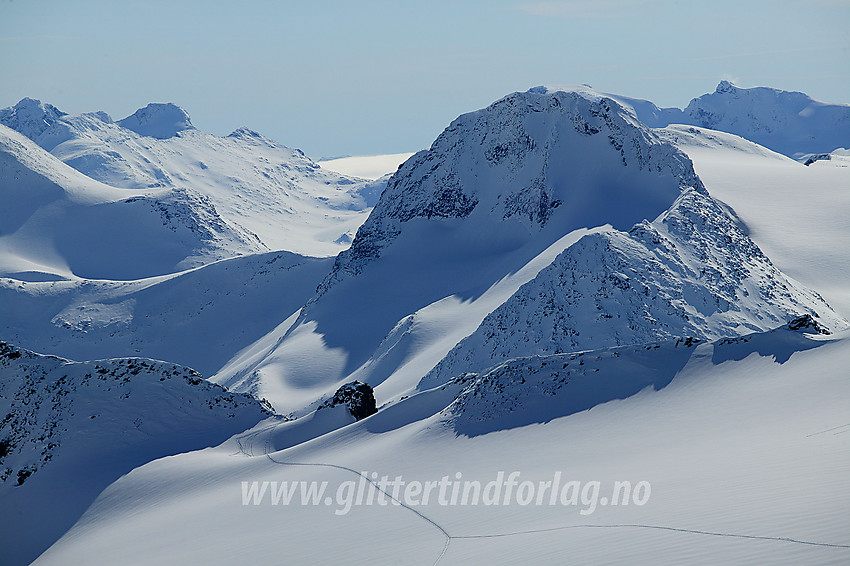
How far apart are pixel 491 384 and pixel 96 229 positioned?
402 feet

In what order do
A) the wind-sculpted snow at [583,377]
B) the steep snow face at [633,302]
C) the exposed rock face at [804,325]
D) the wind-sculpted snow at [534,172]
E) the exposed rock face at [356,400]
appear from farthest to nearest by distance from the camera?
1. the wind-sculpted snow at [534,172]
2. the steep snow face at [633,302]
3. the exposed rock face at [356,400]
4. the exposed rock face at [804,325]
5. the wind-sculpted snow at [583,377]

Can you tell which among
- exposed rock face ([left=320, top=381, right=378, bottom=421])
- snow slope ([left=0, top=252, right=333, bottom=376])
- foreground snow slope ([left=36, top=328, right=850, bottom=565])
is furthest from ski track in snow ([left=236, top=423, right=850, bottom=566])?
snow slope ([left=0, top=252, right=333, bottom=376])

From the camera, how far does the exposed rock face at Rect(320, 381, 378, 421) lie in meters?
39.0

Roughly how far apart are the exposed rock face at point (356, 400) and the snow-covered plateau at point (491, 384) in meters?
0.32

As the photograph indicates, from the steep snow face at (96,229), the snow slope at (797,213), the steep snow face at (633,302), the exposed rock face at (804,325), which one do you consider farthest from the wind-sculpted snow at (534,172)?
the steep snow face at (96,229)

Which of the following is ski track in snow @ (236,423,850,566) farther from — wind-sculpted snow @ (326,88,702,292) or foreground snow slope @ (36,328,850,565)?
wind-sculpted snow @ (326,88,702,292)

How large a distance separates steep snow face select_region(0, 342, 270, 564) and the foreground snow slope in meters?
1.60

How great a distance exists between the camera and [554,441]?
1081 inches

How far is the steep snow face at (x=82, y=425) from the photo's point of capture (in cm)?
3227

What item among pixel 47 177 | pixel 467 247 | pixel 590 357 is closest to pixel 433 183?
pixel 467 247

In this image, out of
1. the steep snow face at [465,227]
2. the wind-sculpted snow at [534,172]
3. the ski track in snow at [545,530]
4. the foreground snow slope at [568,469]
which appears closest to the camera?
the ski track in snow at [545,530]

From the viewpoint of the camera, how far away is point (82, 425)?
36.4 m

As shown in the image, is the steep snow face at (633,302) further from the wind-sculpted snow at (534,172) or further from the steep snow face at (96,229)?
the steep snow face at (96,229)

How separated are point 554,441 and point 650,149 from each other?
5010cm
